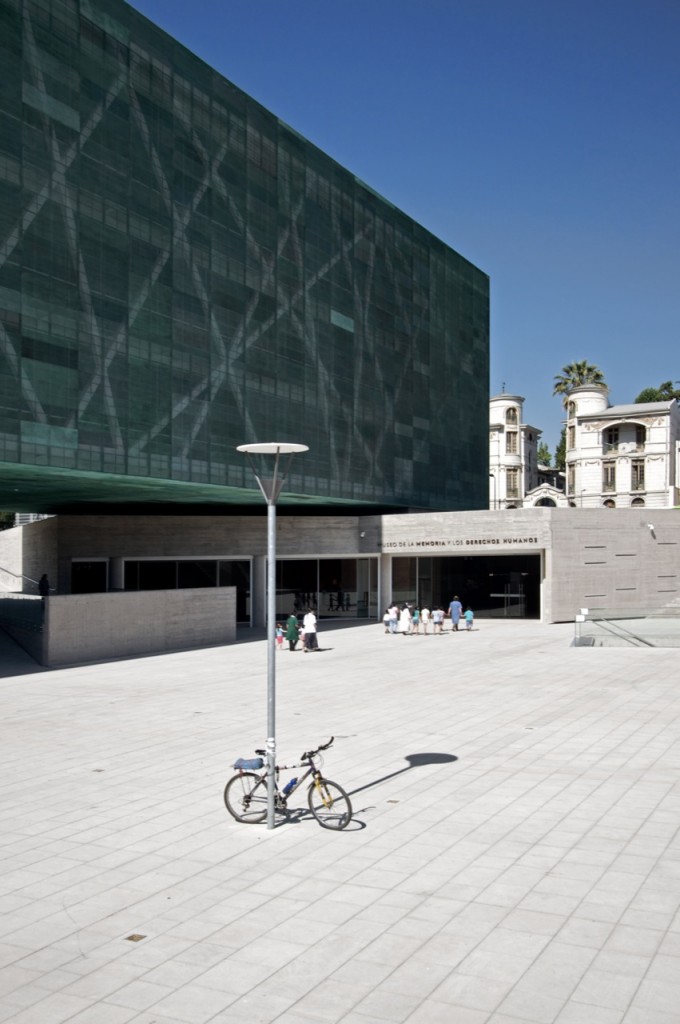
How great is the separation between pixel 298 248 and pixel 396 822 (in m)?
38.3

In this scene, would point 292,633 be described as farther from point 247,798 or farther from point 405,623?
point 247,798

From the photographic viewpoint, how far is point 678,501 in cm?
9694

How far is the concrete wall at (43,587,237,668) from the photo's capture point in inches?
1242

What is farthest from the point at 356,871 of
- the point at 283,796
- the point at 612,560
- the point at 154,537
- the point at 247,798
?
the point at 612,560

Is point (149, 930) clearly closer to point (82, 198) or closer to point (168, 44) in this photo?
point (82, 198)

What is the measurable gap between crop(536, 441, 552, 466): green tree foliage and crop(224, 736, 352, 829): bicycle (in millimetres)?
129508

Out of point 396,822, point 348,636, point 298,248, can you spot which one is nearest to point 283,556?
point 348,636

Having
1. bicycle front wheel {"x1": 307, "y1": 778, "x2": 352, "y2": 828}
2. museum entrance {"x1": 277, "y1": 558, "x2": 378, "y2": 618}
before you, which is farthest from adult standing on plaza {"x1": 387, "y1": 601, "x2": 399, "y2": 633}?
bicycle front wheel {"x1": 307, "y1": 778, "x2": 352, "y2": 828}

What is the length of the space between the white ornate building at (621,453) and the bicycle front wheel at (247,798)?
87.9 meters

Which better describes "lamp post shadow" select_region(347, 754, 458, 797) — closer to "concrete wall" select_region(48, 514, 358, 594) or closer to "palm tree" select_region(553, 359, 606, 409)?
"concrete wall" select_region(48, 514, 358, 594)

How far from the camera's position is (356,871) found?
11.3 meters

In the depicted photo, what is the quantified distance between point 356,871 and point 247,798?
251 centimetres

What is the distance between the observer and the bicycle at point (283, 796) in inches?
507

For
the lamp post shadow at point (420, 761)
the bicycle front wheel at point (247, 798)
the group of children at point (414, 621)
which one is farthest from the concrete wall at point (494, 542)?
the bicycle front wheel at point (247, 798)
